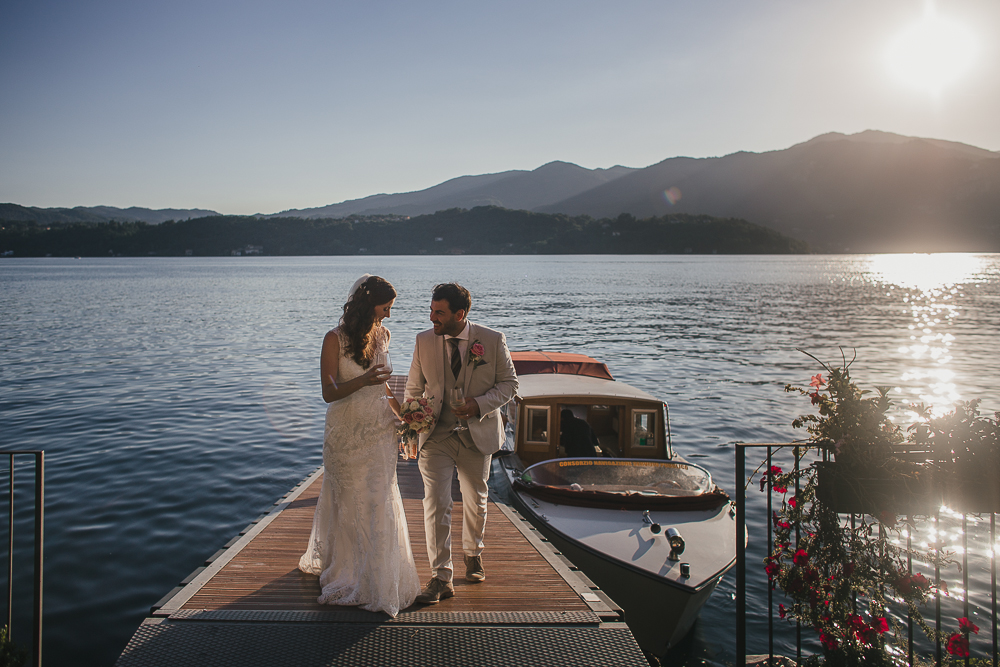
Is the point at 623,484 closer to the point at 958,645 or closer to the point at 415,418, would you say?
the point at 958,645

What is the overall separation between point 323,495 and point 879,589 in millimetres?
4438

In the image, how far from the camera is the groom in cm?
525

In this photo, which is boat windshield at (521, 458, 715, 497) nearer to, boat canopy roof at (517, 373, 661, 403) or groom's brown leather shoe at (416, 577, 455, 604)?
boat canopy roof at (517, 373, 661, 403)

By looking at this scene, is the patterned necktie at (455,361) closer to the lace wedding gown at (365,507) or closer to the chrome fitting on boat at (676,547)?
the lace wedding gown at (365,507)

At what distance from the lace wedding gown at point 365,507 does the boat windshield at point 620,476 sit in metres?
4.70

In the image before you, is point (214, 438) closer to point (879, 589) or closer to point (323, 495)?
point (323, 495)

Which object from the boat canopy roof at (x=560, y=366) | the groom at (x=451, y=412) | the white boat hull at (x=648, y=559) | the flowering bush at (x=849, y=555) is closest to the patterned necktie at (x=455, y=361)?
the groom at (x=451, y=412)

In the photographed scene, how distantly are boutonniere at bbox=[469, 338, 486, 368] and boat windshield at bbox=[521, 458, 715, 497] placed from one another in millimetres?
4781

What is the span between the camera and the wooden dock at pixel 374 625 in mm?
4512

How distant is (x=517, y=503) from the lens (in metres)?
10.0

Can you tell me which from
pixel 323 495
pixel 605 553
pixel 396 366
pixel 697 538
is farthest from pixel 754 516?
pixel 396 366

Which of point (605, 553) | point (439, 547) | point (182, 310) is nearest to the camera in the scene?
point (439, 547)

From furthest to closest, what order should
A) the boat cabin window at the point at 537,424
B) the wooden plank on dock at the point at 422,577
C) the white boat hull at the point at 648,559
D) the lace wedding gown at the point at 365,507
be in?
the boat cabin window at the point at 537,424, the white boat hull at the point at 648,559, the wooden plank on dock at the point at 422,577, the lace wedding gown at the point at 365,507

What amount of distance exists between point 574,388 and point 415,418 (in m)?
7.45
